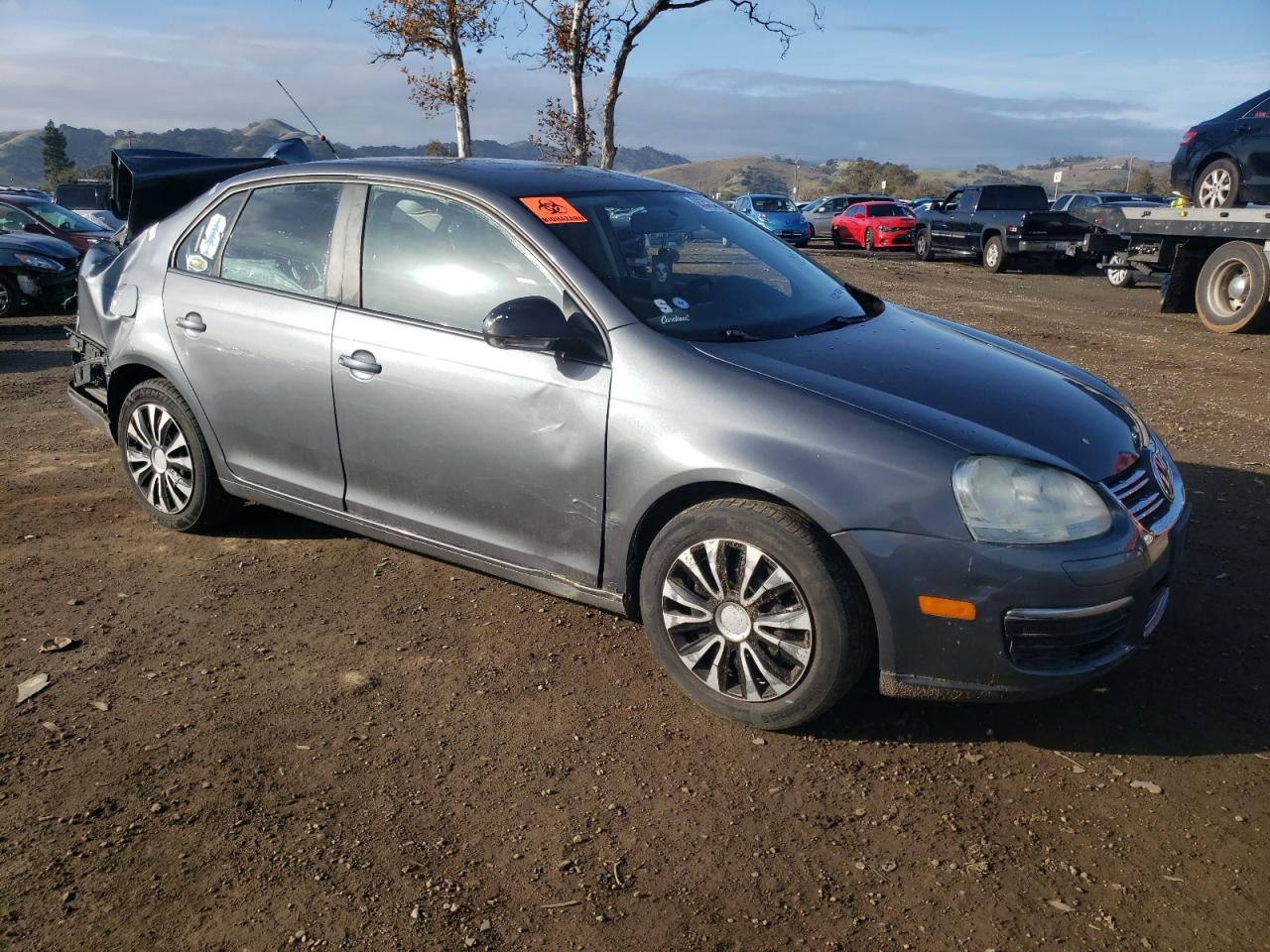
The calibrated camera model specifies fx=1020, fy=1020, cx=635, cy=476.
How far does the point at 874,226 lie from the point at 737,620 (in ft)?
91.2

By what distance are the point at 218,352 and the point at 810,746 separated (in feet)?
9.92

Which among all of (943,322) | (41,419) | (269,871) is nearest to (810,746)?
(269,871)

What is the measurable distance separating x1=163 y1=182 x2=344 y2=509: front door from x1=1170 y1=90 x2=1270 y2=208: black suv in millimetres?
12478

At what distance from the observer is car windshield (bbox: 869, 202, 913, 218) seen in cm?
2981

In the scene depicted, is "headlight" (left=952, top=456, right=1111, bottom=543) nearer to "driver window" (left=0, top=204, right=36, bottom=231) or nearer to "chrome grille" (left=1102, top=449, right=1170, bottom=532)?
"chrome grille" (left=1102, top=449, right=1170, bottom=532)

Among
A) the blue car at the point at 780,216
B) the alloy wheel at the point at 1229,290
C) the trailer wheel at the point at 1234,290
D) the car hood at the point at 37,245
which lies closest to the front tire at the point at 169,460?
the car hood at the point at 37,245

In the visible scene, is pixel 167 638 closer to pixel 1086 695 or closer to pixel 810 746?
pixel 810 746

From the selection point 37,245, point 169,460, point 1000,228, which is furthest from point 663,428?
point 1000,228

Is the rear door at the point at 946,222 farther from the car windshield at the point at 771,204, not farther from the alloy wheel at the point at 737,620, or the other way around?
the alloy wheel at the point at 737,620

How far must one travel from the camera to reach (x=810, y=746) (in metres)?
3.28

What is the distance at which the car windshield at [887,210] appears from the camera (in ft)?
97.8

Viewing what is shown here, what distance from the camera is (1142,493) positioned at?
335 centimetres

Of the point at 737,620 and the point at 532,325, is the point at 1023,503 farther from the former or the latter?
the point at 532,325

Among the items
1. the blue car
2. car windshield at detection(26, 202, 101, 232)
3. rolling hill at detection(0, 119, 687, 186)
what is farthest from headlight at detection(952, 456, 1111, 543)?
rolling hill at detection(0, 119, 687, 186)
